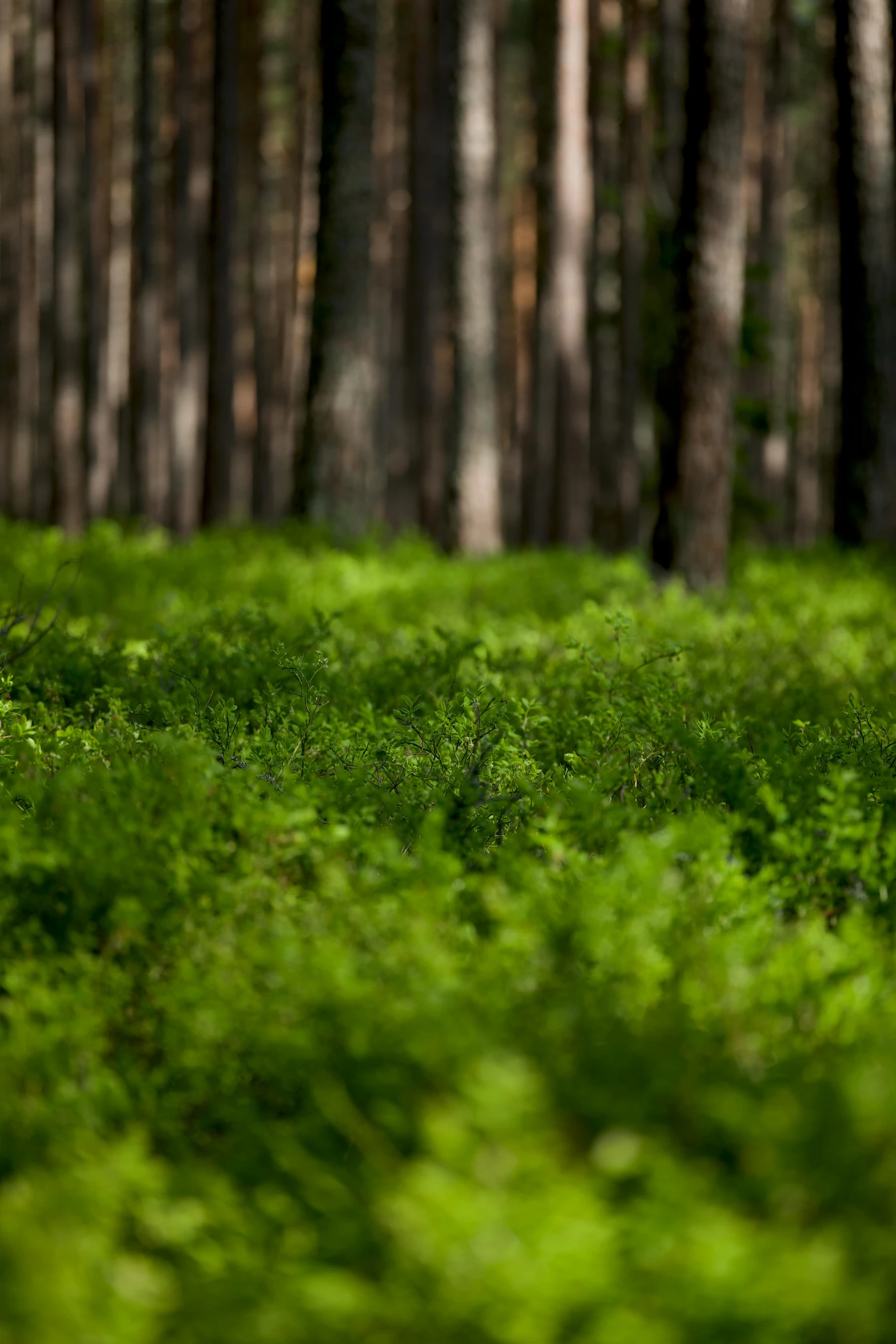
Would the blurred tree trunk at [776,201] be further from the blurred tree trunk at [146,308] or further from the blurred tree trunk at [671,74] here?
the blurred tree trunk at [146,308]

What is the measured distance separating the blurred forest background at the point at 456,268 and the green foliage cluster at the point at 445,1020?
6.46 metres

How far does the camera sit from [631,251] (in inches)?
976

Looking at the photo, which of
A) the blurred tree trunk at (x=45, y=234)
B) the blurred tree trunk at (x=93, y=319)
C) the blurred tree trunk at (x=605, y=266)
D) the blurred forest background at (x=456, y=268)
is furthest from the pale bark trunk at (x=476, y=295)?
the blurred tree trunk at (x=93, y=319)

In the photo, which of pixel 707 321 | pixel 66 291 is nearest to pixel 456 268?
pixel 707 321

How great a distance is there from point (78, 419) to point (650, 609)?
11465 mm

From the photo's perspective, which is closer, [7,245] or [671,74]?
[671,74]

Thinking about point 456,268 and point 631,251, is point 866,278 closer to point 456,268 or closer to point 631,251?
point 456,268

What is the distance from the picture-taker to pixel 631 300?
2423 centimetres

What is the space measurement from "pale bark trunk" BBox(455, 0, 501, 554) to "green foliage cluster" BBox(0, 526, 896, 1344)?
310 inches

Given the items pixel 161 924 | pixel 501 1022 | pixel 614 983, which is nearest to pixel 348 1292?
pixel 501 1022

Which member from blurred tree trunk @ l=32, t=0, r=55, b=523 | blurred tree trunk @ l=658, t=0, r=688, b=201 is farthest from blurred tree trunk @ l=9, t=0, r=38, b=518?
blurred tree trunk @ l=658, t=0, r=688, b=201

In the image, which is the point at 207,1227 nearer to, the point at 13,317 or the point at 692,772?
the point at 692,772

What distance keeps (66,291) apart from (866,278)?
10.0 metres

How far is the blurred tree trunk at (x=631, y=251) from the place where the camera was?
24.0m
